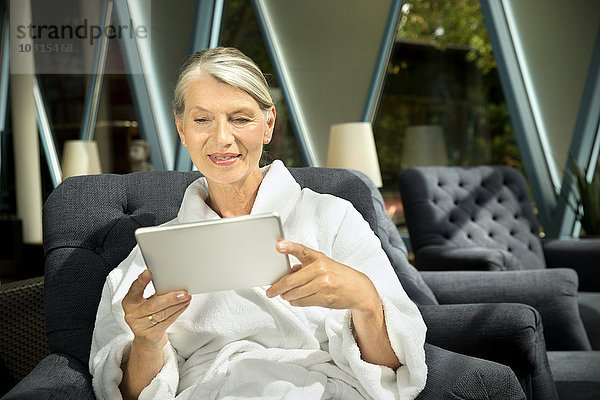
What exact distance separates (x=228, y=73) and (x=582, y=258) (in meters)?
2.55

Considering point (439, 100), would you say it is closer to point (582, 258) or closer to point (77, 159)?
point (582, 258)

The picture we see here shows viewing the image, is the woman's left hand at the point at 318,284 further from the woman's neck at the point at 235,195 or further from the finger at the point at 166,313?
the woman's neck at the point at 235,195

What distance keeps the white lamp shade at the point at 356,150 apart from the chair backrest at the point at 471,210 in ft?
1.92

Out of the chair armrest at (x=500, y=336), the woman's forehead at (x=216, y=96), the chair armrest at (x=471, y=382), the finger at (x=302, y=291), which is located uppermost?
the woman's forehead at (x=216, y=96)

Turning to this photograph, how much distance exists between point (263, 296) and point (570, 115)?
14.6 feet

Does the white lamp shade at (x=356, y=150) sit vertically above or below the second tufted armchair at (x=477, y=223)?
above

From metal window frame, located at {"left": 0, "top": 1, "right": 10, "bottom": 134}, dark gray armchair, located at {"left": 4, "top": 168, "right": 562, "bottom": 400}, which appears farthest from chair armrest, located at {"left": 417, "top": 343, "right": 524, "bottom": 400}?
metal window frame, located at {"left": 0, "top": 1, "right": 10, "bottom": 134}

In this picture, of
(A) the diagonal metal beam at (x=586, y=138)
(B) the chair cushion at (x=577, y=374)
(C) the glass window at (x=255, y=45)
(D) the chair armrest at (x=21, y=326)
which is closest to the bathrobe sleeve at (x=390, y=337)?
(B) the chair cushion at (x=577, y=374)

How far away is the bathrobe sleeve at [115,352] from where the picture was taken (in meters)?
1.49

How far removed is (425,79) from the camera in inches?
248

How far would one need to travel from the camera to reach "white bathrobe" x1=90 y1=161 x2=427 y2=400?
1480 mm

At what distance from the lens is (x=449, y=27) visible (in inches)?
244

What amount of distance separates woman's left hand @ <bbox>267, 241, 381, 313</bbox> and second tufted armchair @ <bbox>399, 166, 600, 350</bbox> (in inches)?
72.9

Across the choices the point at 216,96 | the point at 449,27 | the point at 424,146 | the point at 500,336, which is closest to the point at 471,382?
the point at 500,336
